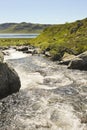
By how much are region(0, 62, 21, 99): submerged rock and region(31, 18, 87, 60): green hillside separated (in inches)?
1247

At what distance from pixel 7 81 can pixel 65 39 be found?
71.8 meters

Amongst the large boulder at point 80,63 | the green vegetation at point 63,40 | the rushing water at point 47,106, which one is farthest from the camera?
the green vegetation at point 63,40

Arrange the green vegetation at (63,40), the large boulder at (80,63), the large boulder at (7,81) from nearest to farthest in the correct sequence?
the large boulder at (7,81) < the large boulder at (80,63) < the green vegetation at (63,40)

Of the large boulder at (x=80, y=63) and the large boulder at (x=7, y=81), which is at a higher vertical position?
the large boulder at (x=7, y=81)

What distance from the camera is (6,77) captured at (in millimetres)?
27250

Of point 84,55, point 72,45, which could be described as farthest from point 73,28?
point 84,55

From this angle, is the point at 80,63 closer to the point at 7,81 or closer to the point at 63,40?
the point at 7,81

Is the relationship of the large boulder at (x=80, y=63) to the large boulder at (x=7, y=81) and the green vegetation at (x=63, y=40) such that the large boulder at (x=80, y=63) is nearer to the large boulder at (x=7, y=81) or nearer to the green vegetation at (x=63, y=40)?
the green vegetation at (x=63, y=40)

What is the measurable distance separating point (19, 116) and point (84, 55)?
26355 millimetres

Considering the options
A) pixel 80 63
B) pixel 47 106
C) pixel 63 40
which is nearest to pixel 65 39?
pixel 63 40

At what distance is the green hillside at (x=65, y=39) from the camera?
6275 cm

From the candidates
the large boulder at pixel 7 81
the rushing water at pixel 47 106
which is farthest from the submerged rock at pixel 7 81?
the rushing water at pixel 47 106

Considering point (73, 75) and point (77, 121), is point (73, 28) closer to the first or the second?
point (73, 75)

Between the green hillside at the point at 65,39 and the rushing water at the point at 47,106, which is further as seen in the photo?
the green hillside at the point at 65,39
